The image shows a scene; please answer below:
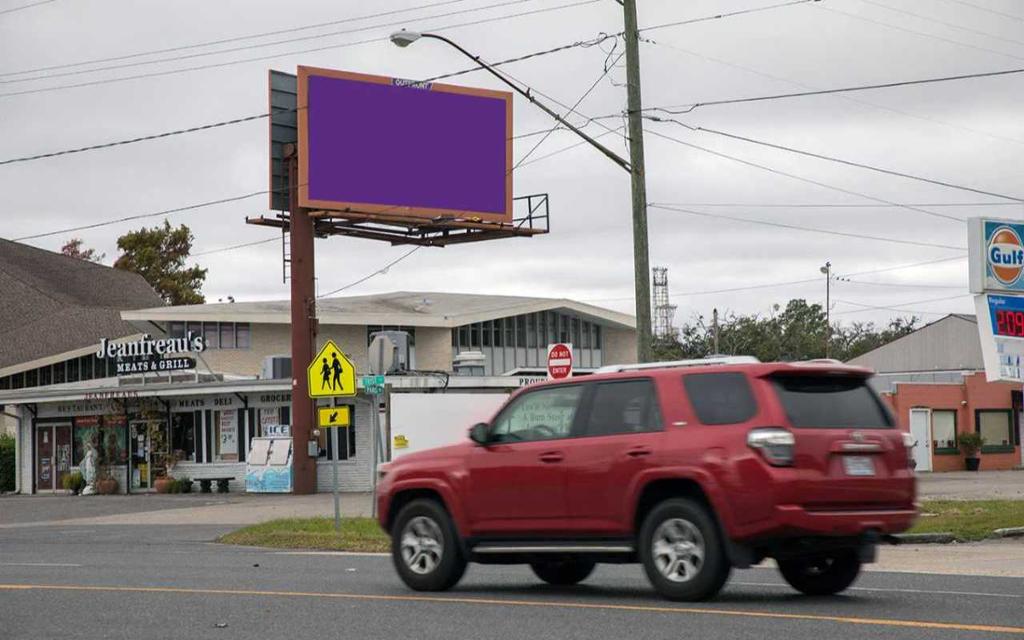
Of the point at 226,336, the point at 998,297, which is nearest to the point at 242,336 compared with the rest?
the point at 226,336

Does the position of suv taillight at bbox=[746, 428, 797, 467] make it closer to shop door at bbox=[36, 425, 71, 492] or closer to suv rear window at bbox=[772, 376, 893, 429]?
suv rear window at bbox=[772, 376, 893, 429]

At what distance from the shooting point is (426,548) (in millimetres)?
13273

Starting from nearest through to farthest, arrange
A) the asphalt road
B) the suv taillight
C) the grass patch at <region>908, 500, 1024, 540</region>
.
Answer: the asphalt road, the suv taillight, the grass patch at <region>908, 500, 1024, 540</region>

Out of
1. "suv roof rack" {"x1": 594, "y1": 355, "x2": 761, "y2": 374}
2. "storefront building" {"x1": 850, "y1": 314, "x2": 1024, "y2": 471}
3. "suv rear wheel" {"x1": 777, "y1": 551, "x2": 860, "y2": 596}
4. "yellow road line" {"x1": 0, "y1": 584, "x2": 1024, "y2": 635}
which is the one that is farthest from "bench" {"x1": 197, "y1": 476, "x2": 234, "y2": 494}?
"suv rear wheel" {"x1": 777, "y1": 551, "x2": 860, "y2": 596}

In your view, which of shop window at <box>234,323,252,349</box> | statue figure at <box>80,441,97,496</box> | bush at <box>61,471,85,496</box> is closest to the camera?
statue figure at <box>80,441,97,496</box>

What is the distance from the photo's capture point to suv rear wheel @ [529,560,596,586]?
1367cm

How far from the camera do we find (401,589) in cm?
1367

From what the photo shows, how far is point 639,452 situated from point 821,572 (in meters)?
1.92

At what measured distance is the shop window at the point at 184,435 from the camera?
4725 cm

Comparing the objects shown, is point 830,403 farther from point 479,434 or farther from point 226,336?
point 226,336

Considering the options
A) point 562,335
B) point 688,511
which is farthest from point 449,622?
point 562,335

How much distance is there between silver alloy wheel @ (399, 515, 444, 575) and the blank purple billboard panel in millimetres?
29805

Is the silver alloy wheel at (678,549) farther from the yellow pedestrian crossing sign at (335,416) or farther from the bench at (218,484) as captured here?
the bench at (218,484)

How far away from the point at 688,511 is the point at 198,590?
5043 millimetres
